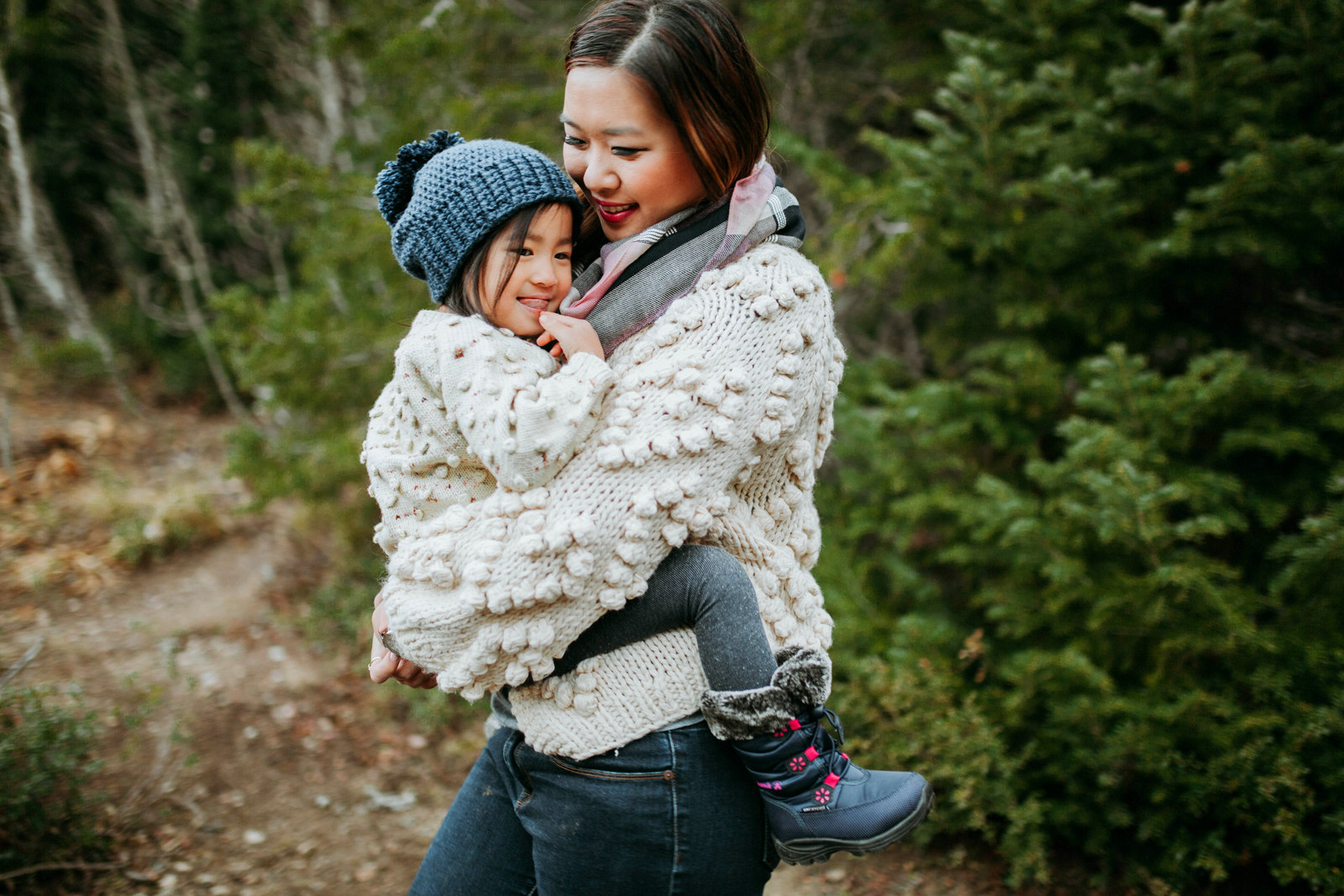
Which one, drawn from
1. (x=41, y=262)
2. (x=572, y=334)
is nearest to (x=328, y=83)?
(x=41, y=262)

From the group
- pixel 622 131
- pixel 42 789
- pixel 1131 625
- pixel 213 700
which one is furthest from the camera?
pixel 213 700

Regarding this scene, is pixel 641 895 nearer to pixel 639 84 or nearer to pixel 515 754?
pixel 515 754

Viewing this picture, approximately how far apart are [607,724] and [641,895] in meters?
0.31

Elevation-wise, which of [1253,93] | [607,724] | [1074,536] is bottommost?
[1074,536]

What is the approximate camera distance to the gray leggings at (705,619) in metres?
1.30

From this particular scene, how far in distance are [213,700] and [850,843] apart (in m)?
4.22

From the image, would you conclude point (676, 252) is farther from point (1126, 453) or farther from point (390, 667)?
point (1126, 453)

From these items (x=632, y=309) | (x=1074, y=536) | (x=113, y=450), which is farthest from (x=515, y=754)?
(x=113, y=450)

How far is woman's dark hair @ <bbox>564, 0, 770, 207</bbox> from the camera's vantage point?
4.72 feet

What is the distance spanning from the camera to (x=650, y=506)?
1.24 metres

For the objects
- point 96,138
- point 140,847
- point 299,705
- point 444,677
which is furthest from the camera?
point 96,138

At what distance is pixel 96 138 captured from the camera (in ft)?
31.8

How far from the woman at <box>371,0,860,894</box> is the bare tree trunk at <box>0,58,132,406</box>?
353 inches

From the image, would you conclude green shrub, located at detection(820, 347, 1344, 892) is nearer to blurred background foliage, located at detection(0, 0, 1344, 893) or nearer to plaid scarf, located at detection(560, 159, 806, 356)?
blurred background foliage, located at detection(0, 0, 1344, 893)
